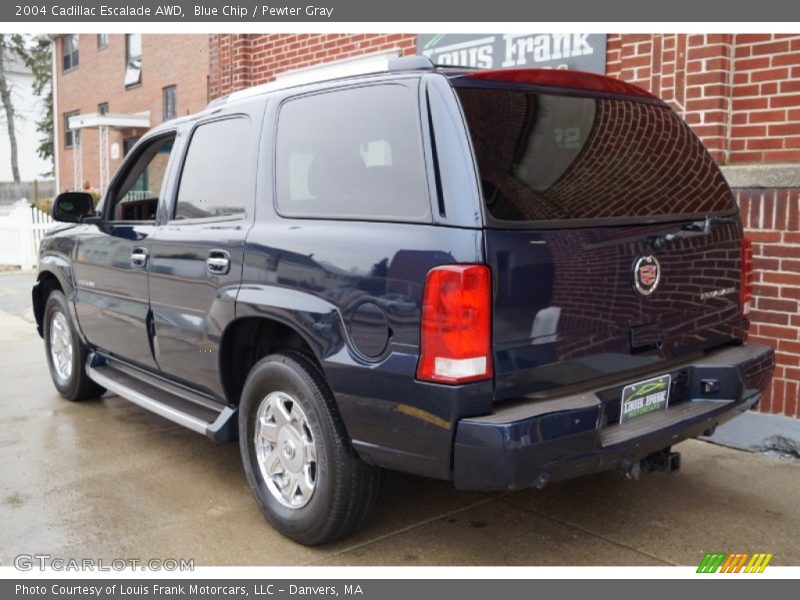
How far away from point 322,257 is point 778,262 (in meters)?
3.04

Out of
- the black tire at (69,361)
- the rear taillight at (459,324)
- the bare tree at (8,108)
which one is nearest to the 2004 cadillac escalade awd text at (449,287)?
the rear taillight at (459,324)

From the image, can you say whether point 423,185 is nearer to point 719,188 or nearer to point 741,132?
point 719,188

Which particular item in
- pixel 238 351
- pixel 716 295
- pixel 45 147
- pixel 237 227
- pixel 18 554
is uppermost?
pixel 45 147

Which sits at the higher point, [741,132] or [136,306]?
[741,132]

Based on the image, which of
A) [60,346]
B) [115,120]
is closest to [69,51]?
[115,120]

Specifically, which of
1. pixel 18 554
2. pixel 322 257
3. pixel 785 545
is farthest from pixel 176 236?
pixel 785 545

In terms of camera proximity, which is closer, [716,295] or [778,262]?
[716,295]

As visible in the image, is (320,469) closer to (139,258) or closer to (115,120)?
(139,258)

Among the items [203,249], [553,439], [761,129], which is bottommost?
[553,439]

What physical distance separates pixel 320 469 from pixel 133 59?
71.9ft

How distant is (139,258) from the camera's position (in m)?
4.75

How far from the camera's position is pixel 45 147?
4231cm

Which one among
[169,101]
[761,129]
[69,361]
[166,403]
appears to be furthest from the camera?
[169,101]

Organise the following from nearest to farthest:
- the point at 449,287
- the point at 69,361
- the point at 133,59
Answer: the point at 449,287
the point at 69,361
the point at 133,59
